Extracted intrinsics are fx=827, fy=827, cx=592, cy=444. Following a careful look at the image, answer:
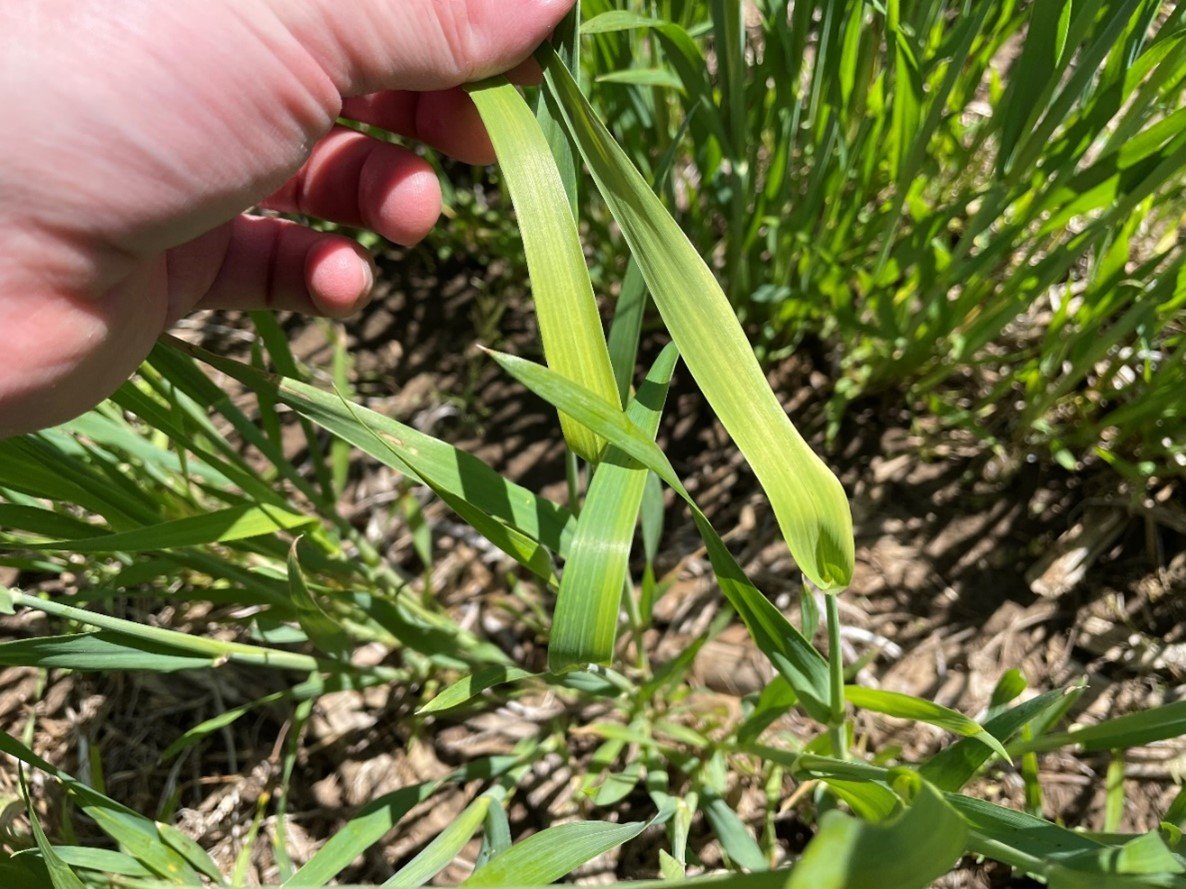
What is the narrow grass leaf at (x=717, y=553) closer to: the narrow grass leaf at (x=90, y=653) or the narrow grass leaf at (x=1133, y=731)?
the narrow grass leaf at (x=1133, y=731)

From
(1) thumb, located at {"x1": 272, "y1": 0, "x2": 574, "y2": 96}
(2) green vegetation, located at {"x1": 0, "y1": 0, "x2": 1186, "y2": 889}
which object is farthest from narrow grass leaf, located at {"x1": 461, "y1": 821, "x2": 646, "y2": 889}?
(1) thumb, located at {"x1": 272, "y1": 0, "x2": 574, "y2": 96}

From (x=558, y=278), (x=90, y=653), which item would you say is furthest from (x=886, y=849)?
(x=90, y=653)

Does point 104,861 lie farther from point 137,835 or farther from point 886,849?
point 886,849

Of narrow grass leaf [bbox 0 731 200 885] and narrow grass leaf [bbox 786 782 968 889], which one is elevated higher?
narrow grass leaf [bbox 786 782 968 889]

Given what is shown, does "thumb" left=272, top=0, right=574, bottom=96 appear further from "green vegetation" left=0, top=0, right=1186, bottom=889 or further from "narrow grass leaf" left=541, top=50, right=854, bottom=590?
"narrow grass leaf" left=541, top=50, right=854, bottom=590

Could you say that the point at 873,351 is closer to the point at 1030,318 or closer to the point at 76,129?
the point at 1030,318

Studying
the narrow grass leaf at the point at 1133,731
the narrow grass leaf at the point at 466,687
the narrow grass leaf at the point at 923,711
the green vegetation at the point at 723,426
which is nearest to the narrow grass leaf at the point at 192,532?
the green vegetation at the point at 723,426

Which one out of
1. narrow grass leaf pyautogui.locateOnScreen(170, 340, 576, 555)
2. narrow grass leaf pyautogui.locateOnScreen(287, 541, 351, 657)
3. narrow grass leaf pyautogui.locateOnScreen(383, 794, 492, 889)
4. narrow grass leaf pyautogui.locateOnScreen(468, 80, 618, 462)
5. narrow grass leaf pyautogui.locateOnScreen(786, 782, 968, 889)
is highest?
narrow grass leaf pyautogui.locateOnScreen(468, 80, 618, 462)

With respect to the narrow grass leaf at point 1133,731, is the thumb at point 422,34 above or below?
above
